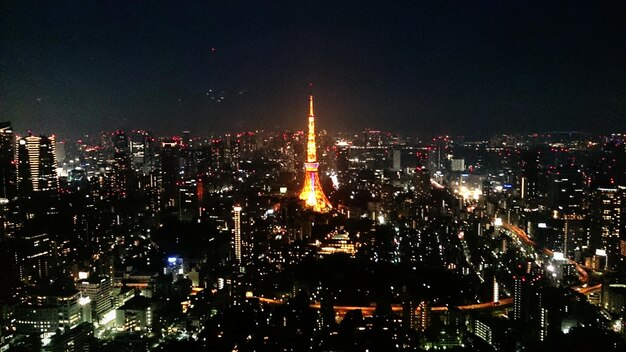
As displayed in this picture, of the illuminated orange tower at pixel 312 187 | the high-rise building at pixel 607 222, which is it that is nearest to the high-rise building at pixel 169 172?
the illuminated orange tower at pixel 312 187

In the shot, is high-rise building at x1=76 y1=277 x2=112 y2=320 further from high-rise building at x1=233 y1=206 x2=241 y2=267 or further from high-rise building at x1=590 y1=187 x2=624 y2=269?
high-rise building at x1=590 y1=187 x2=624 y2=269

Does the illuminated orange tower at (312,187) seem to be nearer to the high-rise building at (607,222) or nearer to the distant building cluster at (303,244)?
the distant building cluster at (303,244)

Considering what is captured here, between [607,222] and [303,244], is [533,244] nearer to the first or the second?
[607,222]

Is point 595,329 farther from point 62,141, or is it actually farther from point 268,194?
point 268,194

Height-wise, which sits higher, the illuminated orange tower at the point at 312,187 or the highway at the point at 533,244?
the illuminated orange tower at the point at 312,187

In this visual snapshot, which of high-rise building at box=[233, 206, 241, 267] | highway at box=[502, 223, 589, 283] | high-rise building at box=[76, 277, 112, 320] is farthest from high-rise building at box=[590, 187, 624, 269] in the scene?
high-rise building at box=[76, 277, 112, 320]

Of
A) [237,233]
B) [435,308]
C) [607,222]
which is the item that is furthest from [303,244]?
[607,222]
